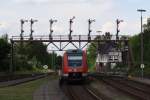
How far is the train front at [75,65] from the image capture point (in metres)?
53.8

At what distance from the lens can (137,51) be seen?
534 ft

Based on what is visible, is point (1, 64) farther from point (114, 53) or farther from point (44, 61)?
point (44, 61)

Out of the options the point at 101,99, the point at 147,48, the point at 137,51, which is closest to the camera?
the point at 101,99

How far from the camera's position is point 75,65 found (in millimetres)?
54188

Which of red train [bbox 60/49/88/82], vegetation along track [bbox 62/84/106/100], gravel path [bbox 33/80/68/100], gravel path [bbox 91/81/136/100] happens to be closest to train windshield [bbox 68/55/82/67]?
red train [bbox 60/49/88/82]

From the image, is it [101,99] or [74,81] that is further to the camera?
[74,81]

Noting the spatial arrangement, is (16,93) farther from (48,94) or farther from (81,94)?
(81,94)

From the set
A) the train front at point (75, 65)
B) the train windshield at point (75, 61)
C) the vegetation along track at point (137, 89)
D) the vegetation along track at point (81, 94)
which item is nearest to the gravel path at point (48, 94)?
the vegetation along track at point (81, 94)

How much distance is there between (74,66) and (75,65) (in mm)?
152

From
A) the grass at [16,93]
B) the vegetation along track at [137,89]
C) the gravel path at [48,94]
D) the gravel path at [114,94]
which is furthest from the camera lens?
the vegetation along track at [137,89]

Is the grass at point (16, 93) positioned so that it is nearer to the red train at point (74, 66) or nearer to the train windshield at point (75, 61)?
the red train at point (74, 66)

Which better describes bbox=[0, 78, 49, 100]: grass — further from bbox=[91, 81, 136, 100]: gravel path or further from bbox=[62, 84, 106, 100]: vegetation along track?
bbox=[91, 81, 136, 100]: gravel path

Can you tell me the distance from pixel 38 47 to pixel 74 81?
122m

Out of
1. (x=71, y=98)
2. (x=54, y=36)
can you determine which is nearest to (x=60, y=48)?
(x=54, y=36)
